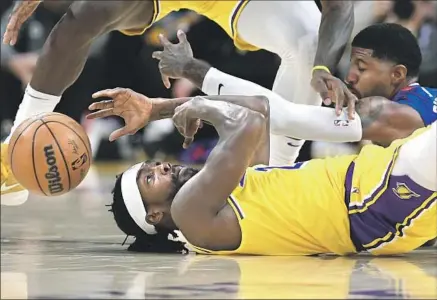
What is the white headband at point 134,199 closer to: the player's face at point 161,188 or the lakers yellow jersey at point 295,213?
the player's face at point 161,188

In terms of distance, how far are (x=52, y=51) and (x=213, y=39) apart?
246 inches

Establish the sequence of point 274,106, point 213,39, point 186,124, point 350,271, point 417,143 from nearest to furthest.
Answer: point 350,271 < point 417,143 < point 186,124 < point 274,106 < point 213,39

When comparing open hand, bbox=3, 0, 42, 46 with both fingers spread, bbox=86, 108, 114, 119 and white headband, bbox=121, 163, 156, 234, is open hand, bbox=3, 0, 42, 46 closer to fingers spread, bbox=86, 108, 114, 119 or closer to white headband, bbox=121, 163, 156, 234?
fingers spread, bbox=86, 108, 114, 119

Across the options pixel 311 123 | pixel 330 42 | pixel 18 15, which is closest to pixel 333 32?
pixel 330 42

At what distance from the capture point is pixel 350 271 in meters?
3.71

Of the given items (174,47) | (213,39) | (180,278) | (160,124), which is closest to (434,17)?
(213,39)

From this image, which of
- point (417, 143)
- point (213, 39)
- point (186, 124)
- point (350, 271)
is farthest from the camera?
point (213, 39)

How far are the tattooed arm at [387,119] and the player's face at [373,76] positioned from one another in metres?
0.22

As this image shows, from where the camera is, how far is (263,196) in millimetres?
4250

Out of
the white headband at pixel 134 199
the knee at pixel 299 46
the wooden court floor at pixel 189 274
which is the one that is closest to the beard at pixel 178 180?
the white headband at pixel 134 199

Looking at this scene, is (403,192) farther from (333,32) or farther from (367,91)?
(333,32)

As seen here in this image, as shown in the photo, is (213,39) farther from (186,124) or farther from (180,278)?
(180,278)

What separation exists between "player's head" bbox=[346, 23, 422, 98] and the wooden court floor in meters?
0.74

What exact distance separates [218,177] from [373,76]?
1118mm
